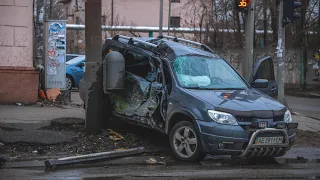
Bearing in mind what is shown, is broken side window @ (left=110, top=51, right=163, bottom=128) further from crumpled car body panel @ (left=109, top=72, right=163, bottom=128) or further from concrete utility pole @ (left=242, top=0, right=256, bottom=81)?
concrete utility pole @ (left=242, top=0, right=256, bottom=81)

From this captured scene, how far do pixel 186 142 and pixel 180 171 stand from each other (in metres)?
0.70

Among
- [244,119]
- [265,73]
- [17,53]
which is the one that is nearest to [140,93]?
[244,119]

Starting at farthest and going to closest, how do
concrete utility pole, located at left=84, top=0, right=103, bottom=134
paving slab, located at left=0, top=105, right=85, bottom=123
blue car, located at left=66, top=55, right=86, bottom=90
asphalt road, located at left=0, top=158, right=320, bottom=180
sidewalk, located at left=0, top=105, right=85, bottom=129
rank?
1. blue car, located at left=66, top=55, right=86, bottom=90
2. paving slab, located at left=0, top=105, right=85, bottom=123
3. sidewalk, located at left=0, top=105, right=85, bottom=129
4. concrete utility pole, located at left=84, top=0, right=103, bottom=134
5. asphalt road, located at left=0, top=158, right=320, bottom=180

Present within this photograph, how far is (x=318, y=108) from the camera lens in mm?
18359

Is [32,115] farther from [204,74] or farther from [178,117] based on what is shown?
[204,74]

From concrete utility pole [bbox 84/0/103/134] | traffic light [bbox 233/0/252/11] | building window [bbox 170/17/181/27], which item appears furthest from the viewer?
building window [bbox 170/17/181/27]

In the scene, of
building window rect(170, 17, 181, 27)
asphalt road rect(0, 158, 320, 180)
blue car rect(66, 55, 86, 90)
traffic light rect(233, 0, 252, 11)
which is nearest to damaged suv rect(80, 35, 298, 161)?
asphalt road rect(0, 158, 320, 180)

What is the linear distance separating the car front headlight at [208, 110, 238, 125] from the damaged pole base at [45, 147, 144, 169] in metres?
1.68

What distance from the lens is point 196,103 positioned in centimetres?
764

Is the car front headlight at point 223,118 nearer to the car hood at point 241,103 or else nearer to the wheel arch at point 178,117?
the car hood at point 241,103

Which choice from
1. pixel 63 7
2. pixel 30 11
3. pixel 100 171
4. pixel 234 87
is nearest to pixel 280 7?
pixel 234 87

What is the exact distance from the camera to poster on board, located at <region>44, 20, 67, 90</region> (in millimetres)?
13805

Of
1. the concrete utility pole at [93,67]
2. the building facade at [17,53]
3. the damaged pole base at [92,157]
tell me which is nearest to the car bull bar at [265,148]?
the damaged pole base at [92,157]

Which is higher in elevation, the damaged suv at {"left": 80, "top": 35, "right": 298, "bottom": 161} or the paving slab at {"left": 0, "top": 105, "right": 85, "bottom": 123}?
the damaged suv at {"left": 80, "top": 35, "right": 298, "bottom": 161}
